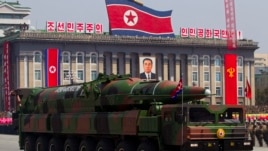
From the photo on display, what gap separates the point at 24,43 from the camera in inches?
4190

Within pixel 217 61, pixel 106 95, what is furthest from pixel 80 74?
pixel 106 95

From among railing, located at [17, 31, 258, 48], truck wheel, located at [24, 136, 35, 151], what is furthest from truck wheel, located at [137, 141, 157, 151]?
railing, located at [17, 31, 258, 48]

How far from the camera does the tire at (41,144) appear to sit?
28.3m

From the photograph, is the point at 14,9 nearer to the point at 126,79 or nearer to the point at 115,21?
the point at 115,21

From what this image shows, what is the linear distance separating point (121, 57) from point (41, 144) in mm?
86801

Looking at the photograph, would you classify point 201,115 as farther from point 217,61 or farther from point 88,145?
point 217,61

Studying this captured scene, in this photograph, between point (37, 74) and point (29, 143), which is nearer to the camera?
point (29, 143)

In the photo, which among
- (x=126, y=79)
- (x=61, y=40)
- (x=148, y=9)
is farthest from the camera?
(x=61, y=40)

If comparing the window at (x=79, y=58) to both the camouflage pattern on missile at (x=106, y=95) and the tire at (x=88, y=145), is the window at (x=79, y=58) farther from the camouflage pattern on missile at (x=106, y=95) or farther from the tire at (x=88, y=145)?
the tire at (x=88, y=145)

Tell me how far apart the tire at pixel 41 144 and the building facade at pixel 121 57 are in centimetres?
7284

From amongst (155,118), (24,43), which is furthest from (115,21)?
(155,118)

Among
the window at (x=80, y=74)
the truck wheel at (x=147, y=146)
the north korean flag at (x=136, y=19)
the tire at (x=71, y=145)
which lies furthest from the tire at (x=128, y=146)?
the window at (x=80, y=74)

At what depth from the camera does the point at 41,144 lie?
28453 mm

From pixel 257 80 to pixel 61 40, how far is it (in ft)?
205
